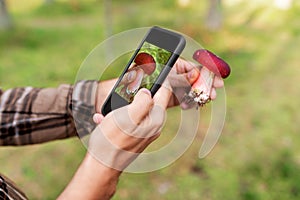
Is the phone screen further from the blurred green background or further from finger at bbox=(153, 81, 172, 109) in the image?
the blurred green background

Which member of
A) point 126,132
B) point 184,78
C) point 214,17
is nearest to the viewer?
point 126,132

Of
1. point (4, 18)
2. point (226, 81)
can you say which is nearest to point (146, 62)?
point (226, 81)

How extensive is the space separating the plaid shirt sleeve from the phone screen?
0.72ft

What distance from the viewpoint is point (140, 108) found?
916 mm

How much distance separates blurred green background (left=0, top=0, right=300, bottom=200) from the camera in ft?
9.45

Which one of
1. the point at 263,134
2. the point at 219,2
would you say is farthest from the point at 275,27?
the point at 263,134

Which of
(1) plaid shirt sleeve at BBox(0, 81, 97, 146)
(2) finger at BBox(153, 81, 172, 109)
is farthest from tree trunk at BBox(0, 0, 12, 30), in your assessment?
(2) finger at BBox(153, 81, 172, 109)

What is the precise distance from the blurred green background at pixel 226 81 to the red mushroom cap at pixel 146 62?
1.13 metres

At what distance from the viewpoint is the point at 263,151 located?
126 inches

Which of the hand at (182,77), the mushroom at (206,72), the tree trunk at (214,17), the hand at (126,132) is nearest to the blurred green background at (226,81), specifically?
the tree trunk at (214,17)

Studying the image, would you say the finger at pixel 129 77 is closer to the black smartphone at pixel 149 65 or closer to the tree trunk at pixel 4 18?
the black smartphone at pixel 149 65

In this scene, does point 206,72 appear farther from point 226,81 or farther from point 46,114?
point 226,81

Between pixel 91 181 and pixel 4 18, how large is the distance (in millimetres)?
6105

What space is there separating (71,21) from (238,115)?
419 centimetres
